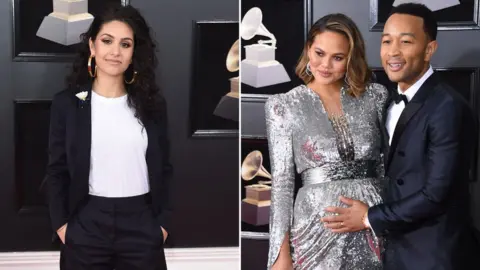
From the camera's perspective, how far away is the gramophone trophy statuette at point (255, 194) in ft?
6.56

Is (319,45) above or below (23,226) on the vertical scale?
above

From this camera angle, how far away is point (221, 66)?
2.10 meters

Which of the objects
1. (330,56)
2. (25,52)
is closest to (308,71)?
(330,56)

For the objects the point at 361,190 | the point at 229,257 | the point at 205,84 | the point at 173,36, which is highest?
the point at 173,36

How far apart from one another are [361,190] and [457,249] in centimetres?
32

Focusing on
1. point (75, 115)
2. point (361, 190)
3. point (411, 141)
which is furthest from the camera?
point (75, 115)

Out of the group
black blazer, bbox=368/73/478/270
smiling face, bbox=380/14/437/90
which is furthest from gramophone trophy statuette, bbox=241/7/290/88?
black blazer, bbox=368/73/478/270

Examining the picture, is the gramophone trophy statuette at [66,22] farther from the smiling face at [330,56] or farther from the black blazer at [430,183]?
the black blazer at [430,183]

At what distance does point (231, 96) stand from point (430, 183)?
768 millimetres

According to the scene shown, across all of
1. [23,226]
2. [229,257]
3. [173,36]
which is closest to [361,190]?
[229,257]

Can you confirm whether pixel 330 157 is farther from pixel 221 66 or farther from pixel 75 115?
pixel 75 115

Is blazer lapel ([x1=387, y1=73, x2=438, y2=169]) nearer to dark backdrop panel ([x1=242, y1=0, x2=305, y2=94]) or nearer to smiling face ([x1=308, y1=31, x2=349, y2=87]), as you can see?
smiling face ([x1=308, y1=31, x2=349, y2=87])

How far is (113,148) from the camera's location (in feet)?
6.38

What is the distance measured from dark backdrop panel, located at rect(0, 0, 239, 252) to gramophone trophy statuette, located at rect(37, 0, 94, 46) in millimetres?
89
